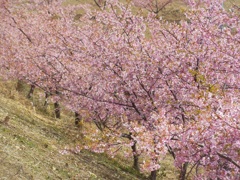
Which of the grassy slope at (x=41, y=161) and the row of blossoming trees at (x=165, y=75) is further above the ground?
the row of blossoming trees at (x=165, y=75)

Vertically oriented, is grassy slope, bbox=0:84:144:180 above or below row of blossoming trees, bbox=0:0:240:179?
below

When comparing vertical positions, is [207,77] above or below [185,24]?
below

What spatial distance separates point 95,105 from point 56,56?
7.35 metres

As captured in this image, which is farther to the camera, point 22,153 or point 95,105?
point 95,105

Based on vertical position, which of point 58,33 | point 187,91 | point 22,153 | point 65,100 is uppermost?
point 58,33

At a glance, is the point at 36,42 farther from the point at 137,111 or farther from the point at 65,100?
the point at 137,111

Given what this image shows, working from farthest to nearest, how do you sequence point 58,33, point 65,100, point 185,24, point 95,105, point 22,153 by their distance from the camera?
1. point 58,33
2. point 65,100
3. point 95,105
4. point 185,24
5. point 22,153

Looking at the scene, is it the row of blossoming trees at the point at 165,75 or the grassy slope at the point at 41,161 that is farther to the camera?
the grassy slope at the point at 41,161

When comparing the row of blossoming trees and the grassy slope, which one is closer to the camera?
the row of blossoming trees

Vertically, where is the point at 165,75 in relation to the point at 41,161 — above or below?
→ above

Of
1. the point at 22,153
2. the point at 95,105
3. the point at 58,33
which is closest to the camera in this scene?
the point at 22,153

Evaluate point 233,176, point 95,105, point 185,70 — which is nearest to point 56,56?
point 95,105

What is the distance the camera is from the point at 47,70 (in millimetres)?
26609

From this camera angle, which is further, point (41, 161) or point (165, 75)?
point (165, 75)
